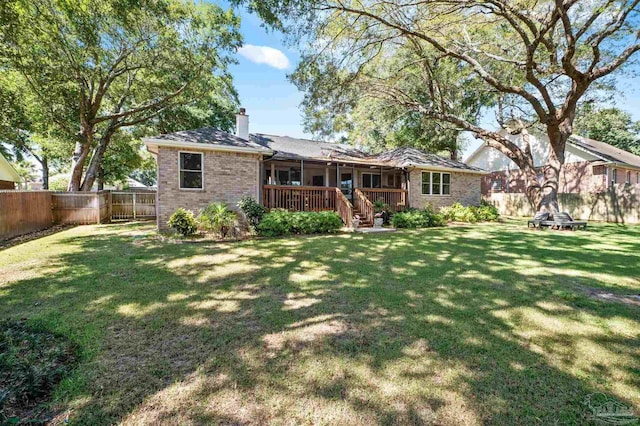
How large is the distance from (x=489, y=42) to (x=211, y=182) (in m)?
13.2

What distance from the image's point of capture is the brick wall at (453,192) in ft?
50.4

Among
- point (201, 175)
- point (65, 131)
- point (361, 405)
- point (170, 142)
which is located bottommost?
point (361, 405)

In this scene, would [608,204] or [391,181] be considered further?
Answer: [391,181]

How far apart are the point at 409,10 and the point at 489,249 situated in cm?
833

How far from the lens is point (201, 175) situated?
34.9ft

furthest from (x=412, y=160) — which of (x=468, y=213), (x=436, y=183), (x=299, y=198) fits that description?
(x=299, y=198)

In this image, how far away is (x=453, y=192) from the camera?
16766 millimetres

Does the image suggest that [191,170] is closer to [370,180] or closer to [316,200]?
[316,200]

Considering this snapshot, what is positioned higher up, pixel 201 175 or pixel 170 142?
pixel 170 142

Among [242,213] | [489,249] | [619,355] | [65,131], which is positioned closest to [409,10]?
[489,249]

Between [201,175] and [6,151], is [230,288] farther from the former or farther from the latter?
[6,151]

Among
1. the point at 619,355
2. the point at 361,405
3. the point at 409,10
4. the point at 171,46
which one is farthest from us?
the point at 171,46

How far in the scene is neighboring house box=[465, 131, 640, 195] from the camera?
→ 1908 centimetres

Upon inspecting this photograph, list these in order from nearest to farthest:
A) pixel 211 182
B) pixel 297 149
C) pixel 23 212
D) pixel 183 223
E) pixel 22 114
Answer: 1. pixel 183 223
2. pixel 23 212
3. pixel 211 182
4. pixel 297 149
5. pixel 22 114
